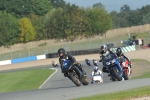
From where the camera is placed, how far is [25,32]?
101 metres

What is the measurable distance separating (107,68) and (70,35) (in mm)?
77878

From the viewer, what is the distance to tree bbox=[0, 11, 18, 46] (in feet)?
320

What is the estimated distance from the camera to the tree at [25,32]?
10031 centimetres

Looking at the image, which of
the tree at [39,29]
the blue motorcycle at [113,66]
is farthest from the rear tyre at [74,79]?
the tree at [39,29]

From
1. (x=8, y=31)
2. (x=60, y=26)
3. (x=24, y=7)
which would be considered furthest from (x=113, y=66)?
(x=24, y=7)

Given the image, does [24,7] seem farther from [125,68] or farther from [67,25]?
[125,68]

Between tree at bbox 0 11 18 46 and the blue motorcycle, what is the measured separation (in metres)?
79.3

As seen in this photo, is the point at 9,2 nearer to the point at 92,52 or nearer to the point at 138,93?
the point at 92,52

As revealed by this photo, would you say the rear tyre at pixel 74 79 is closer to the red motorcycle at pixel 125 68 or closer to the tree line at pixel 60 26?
the red motorcycle at pixel 125 68

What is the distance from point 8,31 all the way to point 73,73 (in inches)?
3255

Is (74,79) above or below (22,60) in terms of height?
above

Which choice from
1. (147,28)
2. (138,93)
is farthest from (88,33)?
(138,93)

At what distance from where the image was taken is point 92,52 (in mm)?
67000

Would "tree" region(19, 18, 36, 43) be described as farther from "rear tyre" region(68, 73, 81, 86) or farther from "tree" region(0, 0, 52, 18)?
"rear tyre" region(68, 73, 81, 86)
